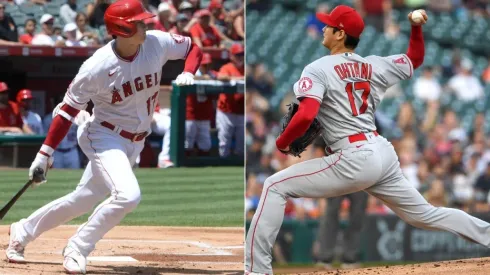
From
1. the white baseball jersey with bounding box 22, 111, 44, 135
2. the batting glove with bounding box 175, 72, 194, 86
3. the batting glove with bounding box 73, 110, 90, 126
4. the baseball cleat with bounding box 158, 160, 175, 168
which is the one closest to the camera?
the batting glove with bounding box 175, 72, 194, 86

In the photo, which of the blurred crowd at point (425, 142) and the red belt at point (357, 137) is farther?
the blurred crowd at point (425, 142)

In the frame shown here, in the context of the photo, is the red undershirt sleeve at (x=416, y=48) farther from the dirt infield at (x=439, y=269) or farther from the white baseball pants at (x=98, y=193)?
the white baseball pants at (x=98, y=193)

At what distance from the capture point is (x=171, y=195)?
8.72m

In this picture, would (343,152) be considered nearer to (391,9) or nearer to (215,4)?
(215,4)

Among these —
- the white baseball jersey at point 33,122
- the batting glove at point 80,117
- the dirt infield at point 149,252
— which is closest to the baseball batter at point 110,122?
the dirt infield at point 149,252

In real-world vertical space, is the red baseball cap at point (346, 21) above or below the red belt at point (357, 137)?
above

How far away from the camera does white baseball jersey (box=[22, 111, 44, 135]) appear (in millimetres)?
10477

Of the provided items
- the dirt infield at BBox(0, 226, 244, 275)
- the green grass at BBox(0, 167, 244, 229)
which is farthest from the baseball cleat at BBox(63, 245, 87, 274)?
the green grass at BBox(0, 167, 244, 229)

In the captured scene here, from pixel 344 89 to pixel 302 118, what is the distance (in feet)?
1.04

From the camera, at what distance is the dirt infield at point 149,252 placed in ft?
16.0

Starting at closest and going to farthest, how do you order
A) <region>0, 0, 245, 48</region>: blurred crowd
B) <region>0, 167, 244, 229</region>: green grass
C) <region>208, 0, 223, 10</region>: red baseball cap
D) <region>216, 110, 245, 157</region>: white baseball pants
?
1. <region>0, 167, 244, 229</region>: green grass
2. <region>216, 110, 245, 157</region>: white baseball pants
3. <region>0, 0, 245, 48</region>: blurred crowd
4. <region>208, 0, 223, 10</region>: red baseball cap

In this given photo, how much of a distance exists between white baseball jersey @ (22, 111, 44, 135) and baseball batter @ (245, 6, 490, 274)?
6726mm

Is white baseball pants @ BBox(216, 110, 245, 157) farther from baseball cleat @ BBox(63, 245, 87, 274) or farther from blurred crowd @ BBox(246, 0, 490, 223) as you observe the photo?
baseball cleat @ BBox(63, 245, 87, 274)

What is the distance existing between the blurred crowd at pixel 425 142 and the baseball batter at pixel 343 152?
5.07 metres
